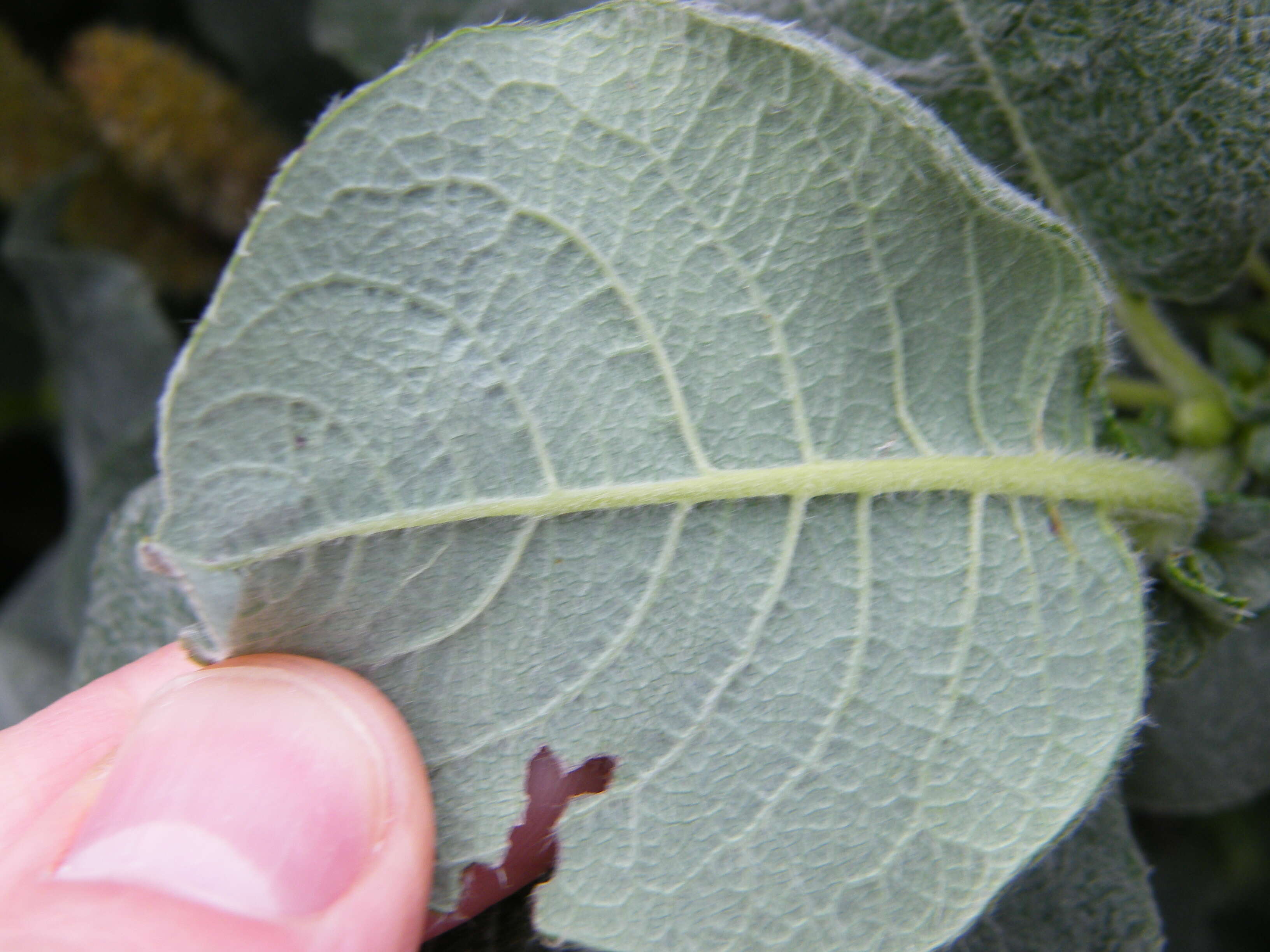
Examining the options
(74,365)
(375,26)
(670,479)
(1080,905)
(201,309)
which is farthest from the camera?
(201,309)

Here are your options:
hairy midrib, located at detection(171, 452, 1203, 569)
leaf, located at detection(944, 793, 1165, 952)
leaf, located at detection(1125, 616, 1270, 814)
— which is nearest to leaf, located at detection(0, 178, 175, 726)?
hairy midrib, located at detection(171, 452, 1203, 569)

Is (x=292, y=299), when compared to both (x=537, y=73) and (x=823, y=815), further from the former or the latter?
(x=823, y=815)

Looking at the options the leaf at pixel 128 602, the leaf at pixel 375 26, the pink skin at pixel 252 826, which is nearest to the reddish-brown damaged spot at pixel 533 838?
the pink skin at pixel 252 826

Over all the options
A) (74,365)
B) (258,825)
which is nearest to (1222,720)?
(258,825)

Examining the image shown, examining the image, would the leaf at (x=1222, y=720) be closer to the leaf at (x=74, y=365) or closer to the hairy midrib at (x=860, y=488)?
the hairy midrib at (x=860, y=488)

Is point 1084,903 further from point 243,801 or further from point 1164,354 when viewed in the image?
point 243,801

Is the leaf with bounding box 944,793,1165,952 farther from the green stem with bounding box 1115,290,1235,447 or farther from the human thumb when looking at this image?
the human thumb

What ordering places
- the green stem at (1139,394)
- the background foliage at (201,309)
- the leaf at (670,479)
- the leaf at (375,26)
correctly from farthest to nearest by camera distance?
the leaf at (375,26) < the green stem at (1139,394) < the background foliage at (201,309) < the leaf at (670,479)
